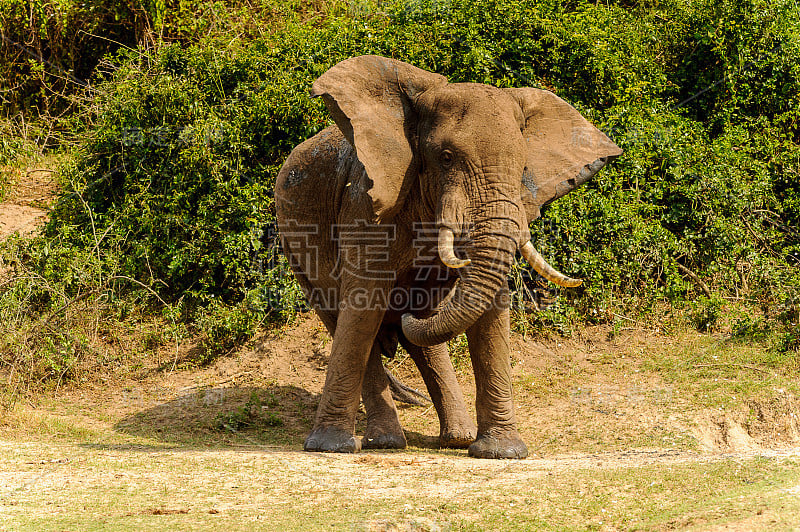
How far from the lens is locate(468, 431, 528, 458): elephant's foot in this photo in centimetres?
778

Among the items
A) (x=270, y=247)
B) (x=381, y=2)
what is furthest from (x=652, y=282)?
(x=381, y=2)

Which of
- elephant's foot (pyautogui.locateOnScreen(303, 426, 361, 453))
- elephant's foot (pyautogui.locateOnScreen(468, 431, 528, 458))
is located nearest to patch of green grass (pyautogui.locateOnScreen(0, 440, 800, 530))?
elephant's foot (pyautogui.locateOnScreen(468, 431, 528, 458))

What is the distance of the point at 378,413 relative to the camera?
8.61 metres

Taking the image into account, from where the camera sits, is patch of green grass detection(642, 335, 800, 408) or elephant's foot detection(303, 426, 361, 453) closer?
elephant's foot detection(303, 426, 361, 453)

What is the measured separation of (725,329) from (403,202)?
204 inches

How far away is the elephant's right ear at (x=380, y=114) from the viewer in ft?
24.6

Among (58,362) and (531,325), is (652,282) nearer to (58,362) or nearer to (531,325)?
(531,325)

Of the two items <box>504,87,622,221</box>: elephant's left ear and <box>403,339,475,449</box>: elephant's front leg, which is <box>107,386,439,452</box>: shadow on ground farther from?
<box>504,87,622,221</box>: elephant's left ear

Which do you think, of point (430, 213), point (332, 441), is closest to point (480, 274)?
point (430, 213)

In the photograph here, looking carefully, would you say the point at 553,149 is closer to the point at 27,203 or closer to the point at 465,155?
the point at 465,155

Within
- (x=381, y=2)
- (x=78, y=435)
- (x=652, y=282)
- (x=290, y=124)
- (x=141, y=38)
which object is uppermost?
(x=381, y=2)

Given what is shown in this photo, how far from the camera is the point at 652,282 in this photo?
11.9 m

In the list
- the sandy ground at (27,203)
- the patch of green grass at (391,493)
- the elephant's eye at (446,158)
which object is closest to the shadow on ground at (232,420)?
the patch of green grass at (391,493)

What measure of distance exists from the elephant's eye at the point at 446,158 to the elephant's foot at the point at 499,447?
2178mm
